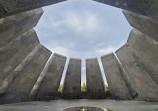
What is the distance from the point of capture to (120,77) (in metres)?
9.79

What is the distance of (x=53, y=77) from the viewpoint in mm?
10375

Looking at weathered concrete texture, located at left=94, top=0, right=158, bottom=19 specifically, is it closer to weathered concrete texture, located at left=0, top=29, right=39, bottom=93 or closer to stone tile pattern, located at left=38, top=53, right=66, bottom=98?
weathered concrete texture, located at left=0, top=29, right=39, bottom=93

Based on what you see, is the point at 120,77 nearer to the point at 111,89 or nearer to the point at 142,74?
the point at 111,89

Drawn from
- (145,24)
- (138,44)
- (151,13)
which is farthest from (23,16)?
(138,44)

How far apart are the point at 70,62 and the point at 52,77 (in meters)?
2.84

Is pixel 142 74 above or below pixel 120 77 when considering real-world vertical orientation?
below

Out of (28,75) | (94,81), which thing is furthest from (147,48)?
(28,75)

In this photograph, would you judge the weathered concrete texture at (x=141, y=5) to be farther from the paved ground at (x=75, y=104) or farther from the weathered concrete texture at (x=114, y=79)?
the weathered concrete texture at (x=114, y=79)

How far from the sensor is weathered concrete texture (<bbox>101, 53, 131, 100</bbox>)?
30.7 ft

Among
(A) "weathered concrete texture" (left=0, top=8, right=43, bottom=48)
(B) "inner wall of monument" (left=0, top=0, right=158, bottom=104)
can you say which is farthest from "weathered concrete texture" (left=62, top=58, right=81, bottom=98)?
(A) "weathered concrete texture" (left=0, top=8, right=43, bottom=48)

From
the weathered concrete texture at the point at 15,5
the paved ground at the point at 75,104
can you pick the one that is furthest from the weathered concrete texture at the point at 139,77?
the weathered concrete texture at the point at 15,5

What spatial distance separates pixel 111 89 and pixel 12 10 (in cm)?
1054

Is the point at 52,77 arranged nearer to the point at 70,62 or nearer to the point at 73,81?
the point at 73,81

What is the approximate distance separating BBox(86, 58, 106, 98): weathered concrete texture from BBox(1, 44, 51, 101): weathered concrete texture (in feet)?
18.0
